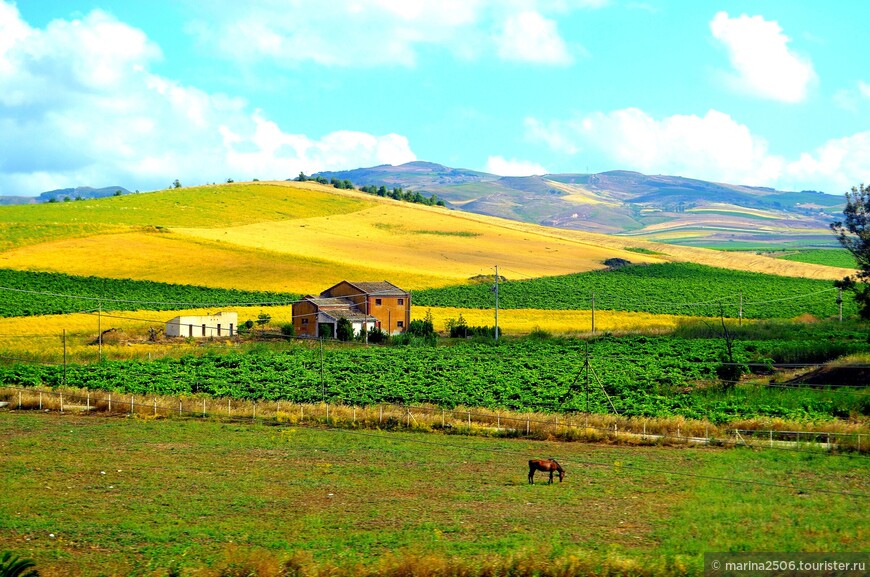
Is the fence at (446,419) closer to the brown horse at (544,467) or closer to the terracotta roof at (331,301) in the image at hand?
the brown horse at (544,467)

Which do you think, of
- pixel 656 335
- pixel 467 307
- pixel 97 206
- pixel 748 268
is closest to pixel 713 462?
pixel 656 335

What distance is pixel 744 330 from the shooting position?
75.5m

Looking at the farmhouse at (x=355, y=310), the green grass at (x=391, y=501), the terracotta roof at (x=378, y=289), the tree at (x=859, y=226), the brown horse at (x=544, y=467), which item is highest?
the tree at (x=859, y=226)

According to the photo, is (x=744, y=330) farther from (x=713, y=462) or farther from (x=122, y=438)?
(x=122, y=438)

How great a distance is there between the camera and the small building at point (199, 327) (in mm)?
73438

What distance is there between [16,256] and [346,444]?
75344mm

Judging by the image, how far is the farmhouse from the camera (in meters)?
76.4

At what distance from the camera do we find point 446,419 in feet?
139

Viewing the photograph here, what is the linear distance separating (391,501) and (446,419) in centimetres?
1556

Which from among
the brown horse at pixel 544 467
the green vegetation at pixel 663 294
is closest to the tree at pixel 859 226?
the green vegetation at pixel 663 294

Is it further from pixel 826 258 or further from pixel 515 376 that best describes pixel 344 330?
pixel 826 258

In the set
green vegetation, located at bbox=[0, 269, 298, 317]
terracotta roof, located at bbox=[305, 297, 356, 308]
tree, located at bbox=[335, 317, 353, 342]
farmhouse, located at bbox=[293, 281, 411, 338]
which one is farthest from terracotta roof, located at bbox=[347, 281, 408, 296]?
green vegetation, located at bbox=[0, 269, 298, 317]

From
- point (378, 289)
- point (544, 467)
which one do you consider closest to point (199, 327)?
point (378, 289)

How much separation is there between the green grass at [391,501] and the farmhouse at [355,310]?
121ft
